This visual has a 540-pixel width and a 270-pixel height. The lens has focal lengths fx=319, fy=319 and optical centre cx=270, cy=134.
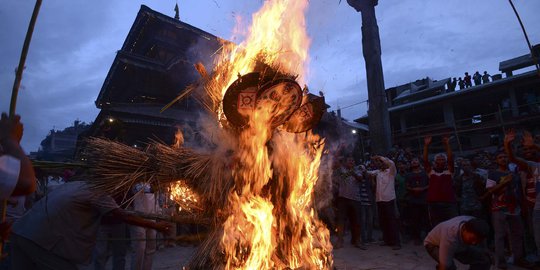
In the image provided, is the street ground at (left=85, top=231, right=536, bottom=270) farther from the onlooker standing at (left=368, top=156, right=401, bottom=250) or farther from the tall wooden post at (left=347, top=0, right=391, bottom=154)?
the tall wooden post at (left=347, top=0, right=391, bottom=154)

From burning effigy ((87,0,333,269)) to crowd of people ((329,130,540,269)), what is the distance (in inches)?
86.5

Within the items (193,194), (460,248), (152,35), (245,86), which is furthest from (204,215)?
(152,35)

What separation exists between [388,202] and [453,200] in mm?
1416

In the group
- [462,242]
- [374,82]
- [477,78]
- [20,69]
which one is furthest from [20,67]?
[477,78]

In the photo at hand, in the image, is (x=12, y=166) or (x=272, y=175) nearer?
(x=12, y=166)

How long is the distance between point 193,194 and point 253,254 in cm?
98

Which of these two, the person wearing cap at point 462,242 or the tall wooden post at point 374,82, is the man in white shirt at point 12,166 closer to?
the person wearing cap at point 462,242

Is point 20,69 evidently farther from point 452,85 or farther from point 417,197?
point 452,85

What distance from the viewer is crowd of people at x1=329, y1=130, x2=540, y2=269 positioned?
18.0 feet

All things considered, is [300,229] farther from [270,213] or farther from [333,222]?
[333,222]

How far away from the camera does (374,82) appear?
1273cm

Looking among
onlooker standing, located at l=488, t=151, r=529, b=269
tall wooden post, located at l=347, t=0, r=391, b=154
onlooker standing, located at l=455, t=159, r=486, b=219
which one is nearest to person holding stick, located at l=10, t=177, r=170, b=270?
onlooker standing, located at l=488, t=151, r=529, b=269

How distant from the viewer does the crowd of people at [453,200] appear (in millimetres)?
5488

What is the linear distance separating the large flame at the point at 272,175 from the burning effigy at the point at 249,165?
1 centimetres
